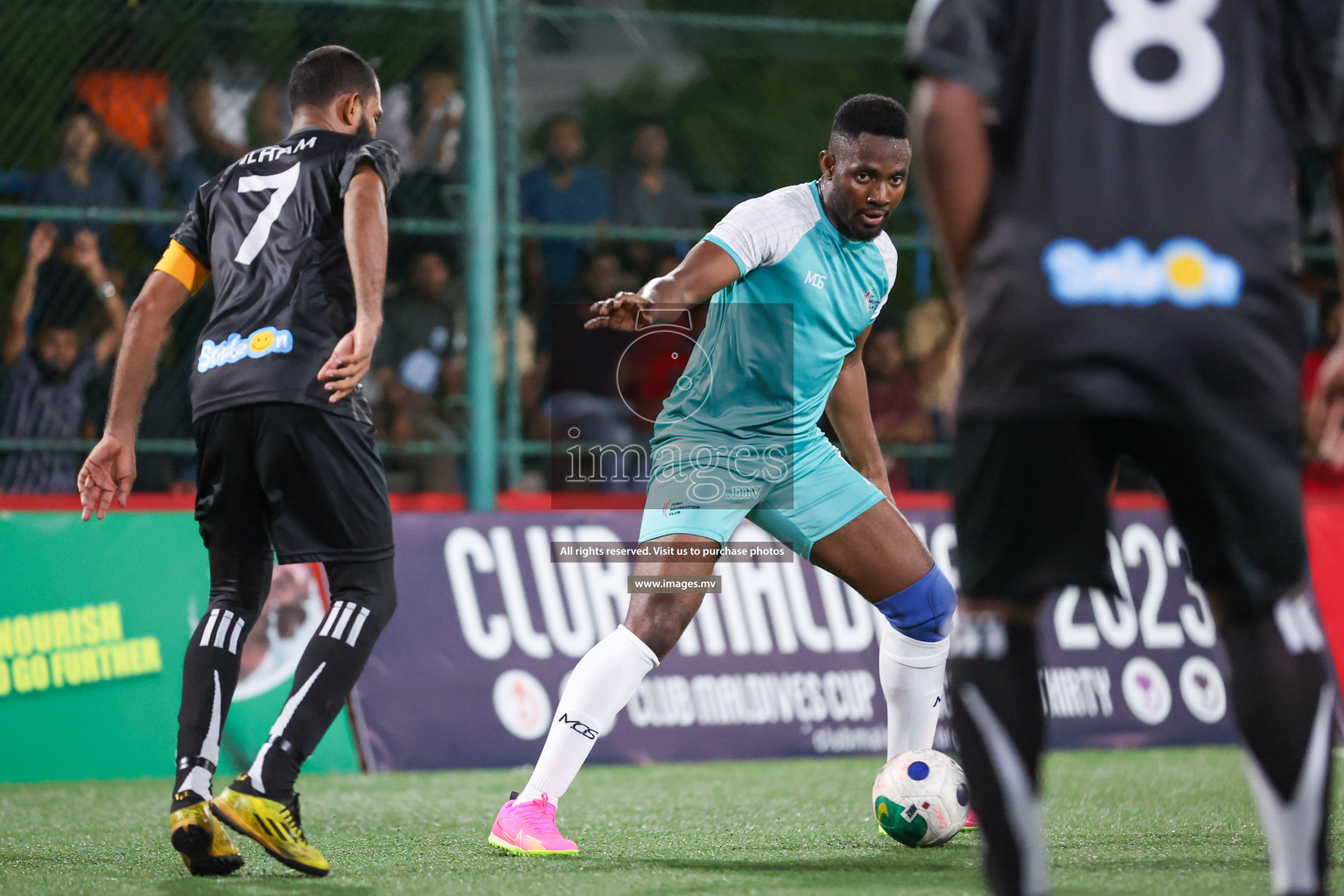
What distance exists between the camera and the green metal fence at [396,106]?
23.9ft

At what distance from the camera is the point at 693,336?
25.8 feet

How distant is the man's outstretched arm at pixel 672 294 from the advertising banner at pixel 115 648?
320 centimetres

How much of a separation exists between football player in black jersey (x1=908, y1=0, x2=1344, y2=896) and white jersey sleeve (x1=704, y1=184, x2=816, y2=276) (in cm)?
193

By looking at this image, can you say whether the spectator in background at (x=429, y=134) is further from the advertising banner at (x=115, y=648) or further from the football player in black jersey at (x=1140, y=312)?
the football player in black jersey at (x=1140, y=312)

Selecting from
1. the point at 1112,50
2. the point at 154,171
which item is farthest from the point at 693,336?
the point at 1112,50

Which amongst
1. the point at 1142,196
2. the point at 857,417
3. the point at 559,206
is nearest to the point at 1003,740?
the point at 1142,196

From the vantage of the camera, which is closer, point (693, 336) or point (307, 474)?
point (307, 474)

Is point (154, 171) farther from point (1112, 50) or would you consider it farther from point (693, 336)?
point (1112, 50)

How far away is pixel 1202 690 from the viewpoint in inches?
297

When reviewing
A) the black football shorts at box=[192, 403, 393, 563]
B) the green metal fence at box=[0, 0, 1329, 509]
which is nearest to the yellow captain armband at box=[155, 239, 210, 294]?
the black football shorts at box=[192, 403, 393, 563]

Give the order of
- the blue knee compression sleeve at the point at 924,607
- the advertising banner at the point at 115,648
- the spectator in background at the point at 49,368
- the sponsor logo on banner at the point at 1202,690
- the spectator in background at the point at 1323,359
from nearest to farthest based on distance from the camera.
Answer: the blue knee compression sleeve at the point at 924,607
the advertising banner at the point at 115,648
the spectator in background at the point at 49,368
the sponsor logo on banner at the point at 1202,690
the spectator in background at the point at 1323,359

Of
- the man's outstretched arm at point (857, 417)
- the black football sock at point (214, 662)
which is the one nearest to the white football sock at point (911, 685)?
the man's outstretched arm at point (857, 417)

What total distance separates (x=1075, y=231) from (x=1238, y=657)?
723mm

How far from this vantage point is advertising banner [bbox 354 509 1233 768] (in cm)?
671
